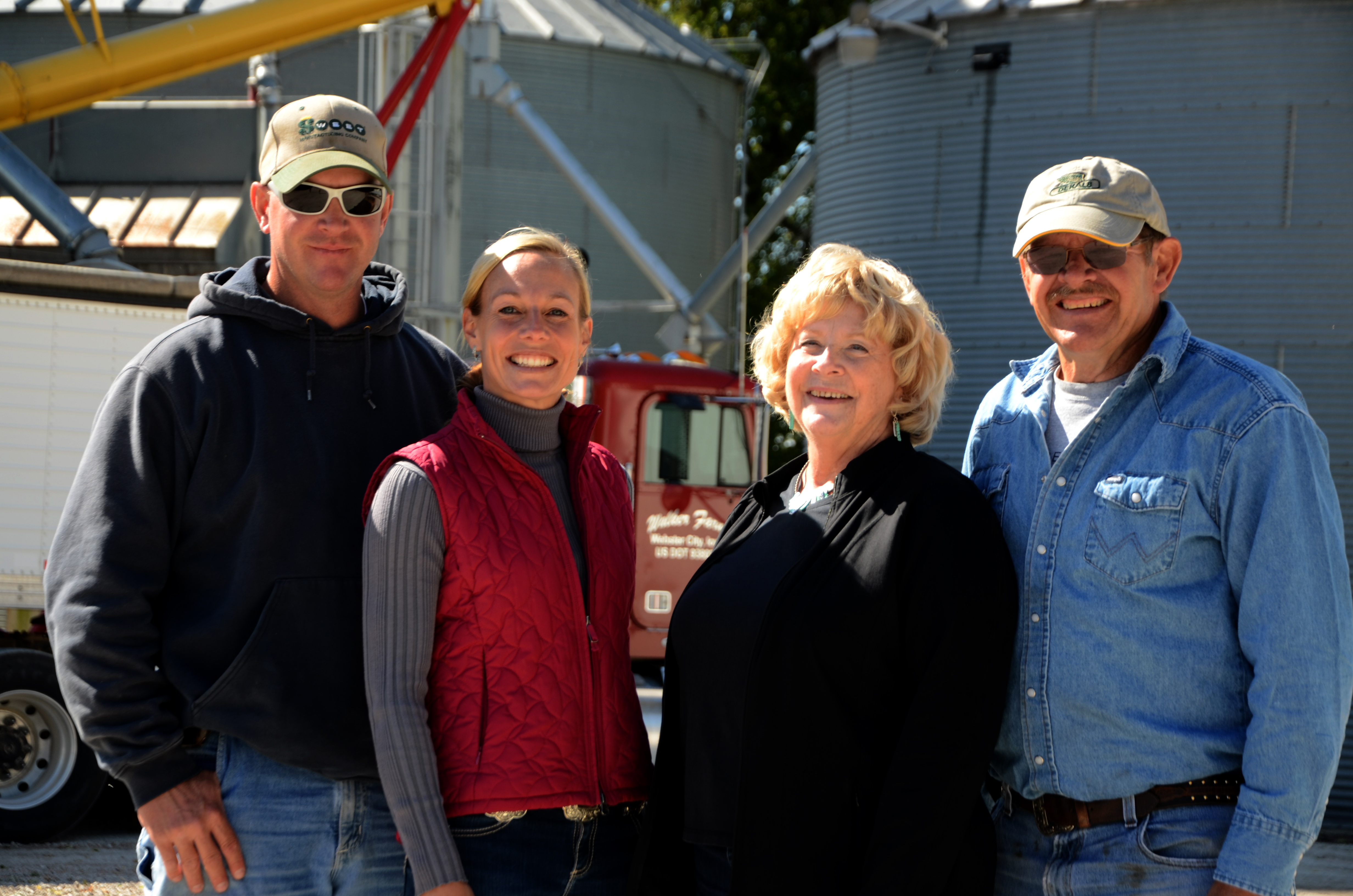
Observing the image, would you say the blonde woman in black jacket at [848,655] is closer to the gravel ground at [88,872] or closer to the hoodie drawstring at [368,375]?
the hoodie drawstring at [368,375]

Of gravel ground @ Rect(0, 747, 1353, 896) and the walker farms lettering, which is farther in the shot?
the walker farms lettering

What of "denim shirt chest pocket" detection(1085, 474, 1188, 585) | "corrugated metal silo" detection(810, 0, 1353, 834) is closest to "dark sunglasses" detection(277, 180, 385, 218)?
"denim shirt chest pocket" detection(1085, 474, 1188, 585)

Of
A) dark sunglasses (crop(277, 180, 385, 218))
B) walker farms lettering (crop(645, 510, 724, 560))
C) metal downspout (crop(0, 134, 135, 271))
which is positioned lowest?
walker farms lettering (crop(645, 510, 724, 560))

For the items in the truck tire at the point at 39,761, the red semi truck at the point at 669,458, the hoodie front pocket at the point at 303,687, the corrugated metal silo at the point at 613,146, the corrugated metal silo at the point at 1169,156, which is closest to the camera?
the hoodie front pocket at the point at 303,687

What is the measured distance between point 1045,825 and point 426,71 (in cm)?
1138

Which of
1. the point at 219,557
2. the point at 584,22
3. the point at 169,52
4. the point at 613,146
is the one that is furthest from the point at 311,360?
the point at 584,22

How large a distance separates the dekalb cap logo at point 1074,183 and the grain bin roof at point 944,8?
9186 mm

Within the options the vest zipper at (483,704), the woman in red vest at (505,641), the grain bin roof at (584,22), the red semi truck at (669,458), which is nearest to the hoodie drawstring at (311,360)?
the woman in red vest at (505,641)

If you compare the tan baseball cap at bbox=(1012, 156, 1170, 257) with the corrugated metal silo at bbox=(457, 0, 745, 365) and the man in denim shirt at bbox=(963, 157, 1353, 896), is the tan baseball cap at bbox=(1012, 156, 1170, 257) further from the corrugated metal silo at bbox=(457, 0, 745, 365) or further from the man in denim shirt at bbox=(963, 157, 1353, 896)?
the corrugated metal silo at bbox=(457, 0, 745, 365)

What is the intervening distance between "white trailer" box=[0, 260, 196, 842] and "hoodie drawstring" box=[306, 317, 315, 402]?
16.0 ft

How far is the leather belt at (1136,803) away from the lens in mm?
2500

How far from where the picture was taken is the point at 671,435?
36.3 ft

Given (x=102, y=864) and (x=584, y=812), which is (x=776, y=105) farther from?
(x=584, y=812)

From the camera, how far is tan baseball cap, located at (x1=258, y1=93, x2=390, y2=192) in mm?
2982
